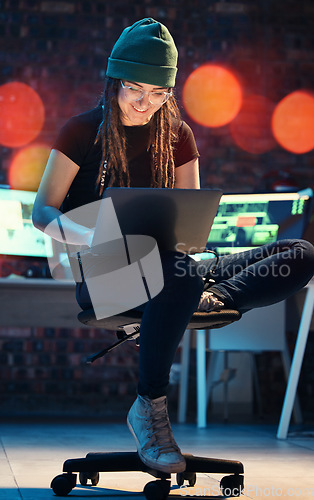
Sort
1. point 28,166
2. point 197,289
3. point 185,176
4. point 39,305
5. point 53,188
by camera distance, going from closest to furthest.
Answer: point 197,289, point 53,188, point 185,176, point 39,305, point 28,166

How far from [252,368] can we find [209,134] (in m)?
1.38

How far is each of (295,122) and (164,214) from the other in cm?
300

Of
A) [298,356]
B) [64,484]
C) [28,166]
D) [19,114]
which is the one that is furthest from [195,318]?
[19,114]

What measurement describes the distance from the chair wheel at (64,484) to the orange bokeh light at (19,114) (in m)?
2.69

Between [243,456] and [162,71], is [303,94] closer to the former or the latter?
[243,456]

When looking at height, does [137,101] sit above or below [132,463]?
above

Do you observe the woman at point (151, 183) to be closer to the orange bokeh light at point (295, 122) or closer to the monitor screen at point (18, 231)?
the monitor screen at point (18, 231)

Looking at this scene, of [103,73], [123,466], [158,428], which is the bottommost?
[123,466]

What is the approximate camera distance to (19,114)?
3.95 meters

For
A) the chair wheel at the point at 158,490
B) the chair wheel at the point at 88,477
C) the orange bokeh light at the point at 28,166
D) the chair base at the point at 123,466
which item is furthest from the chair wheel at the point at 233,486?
the orange bokeh light at the point at 28,166

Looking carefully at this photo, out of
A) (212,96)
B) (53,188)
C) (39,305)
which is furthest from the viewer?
(212,96)

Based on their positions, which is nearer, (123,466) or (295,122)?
(123,466)

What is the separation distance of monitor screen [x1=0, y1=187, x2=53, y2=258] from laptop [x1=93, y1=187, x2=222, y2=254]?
1738mm

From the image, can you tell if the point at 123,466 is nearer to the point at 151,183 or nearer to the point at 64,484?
the point at 64,484
